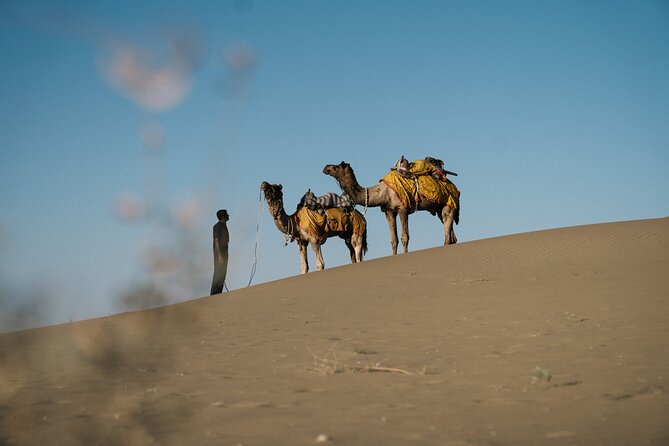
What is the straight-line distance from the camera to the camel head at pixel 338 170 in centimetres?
2289

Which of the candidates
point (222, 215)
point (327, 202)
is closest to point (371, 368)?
point (222, 215)

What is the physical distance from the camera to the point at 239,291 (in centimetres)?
1677

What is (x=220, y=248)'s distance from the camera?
60.0 feet

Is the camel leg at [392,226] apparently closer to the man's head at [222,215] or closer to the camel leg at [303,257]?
the camel leg at [303,257]

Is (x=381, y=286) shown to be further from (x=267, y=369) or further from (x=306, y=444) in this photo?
(x=306, y=444)

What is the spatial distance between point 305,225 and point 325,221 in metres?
0.65

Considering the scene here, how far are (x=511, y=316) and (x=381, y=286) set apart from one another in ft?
15.5

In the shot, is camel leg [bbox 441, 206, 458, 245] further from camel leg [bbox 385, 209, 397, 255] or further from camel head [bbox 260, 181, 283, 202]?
camel head [bbox 260, 181, 283, 202]

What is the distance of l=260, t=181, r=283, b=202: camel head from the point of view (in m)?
21.8

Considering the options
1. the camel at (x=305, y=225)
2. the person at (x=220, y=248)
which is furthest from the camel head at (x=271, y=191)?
the person at (x=220, y=248)

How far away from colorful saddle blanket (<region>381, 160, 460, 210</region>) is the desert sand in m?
7.28

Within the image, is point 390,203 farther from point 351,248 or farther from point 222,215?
point 222,215

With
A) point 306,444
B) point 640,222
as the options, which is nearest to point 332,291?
point 306,444

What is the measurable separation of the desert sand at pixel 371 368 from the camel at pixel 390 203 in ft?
23.1
